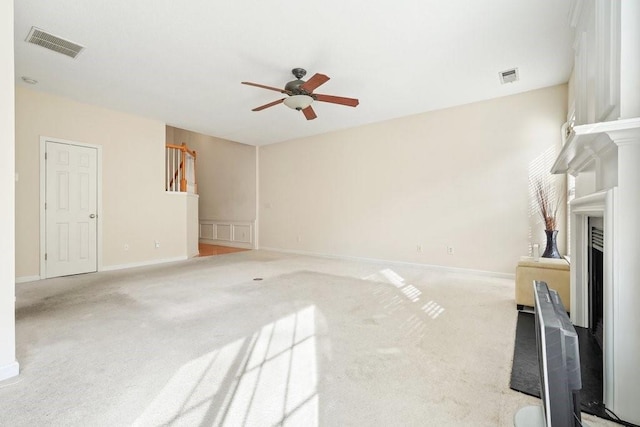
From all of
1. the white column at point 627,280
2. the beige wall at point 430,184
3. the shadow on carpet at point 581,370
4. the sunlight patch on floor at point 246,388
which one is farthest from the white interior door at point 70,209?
the white column at point 627,280

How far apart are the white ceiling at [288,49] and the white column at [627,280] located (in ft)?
6.06

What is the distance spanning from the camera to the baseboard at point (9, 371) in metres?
1.78

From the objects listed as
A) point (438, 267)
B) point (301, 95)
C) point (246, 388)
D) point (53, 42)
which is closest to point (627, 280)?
point (246, 388)

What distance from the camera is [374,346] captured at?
2.22m

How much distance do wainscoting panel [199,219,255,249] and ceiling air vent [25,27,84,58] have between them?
17.1 feet

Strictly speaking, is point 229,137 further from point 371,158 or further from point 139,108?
point 371,158

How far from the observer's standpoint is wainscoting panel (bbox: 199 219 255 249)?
8.03 metres

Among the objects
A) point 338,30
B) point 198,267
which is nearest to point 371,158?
point 338,30

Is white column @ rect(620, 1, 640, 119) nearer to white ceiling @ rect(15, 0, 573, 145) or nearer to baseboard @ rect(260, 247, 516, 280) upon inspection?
white ceiling @ rect(15, 0, 573, 145)

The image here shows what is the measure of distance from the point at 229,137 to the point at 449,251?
17.6 ft

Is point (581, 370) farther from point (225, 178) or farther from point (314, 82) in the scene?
point (225, 178)

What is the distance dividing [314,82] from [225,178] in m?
6.01

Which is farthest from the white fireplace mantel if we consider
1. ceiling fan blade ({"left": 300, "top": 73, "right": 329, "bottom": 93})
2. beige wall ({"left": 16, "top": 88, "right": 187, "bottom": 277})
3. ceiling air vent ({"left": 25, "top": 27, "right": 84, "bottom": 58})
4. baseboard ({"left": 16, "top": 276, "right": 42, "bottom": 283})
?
baseboard ({"left": 16, "top": 276, "right": 42, "bottom": 283})

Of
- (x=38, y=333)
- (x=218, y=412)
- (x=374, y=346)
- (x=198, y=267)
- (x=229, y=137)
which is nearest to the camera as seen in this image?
(x=218, y=412)
